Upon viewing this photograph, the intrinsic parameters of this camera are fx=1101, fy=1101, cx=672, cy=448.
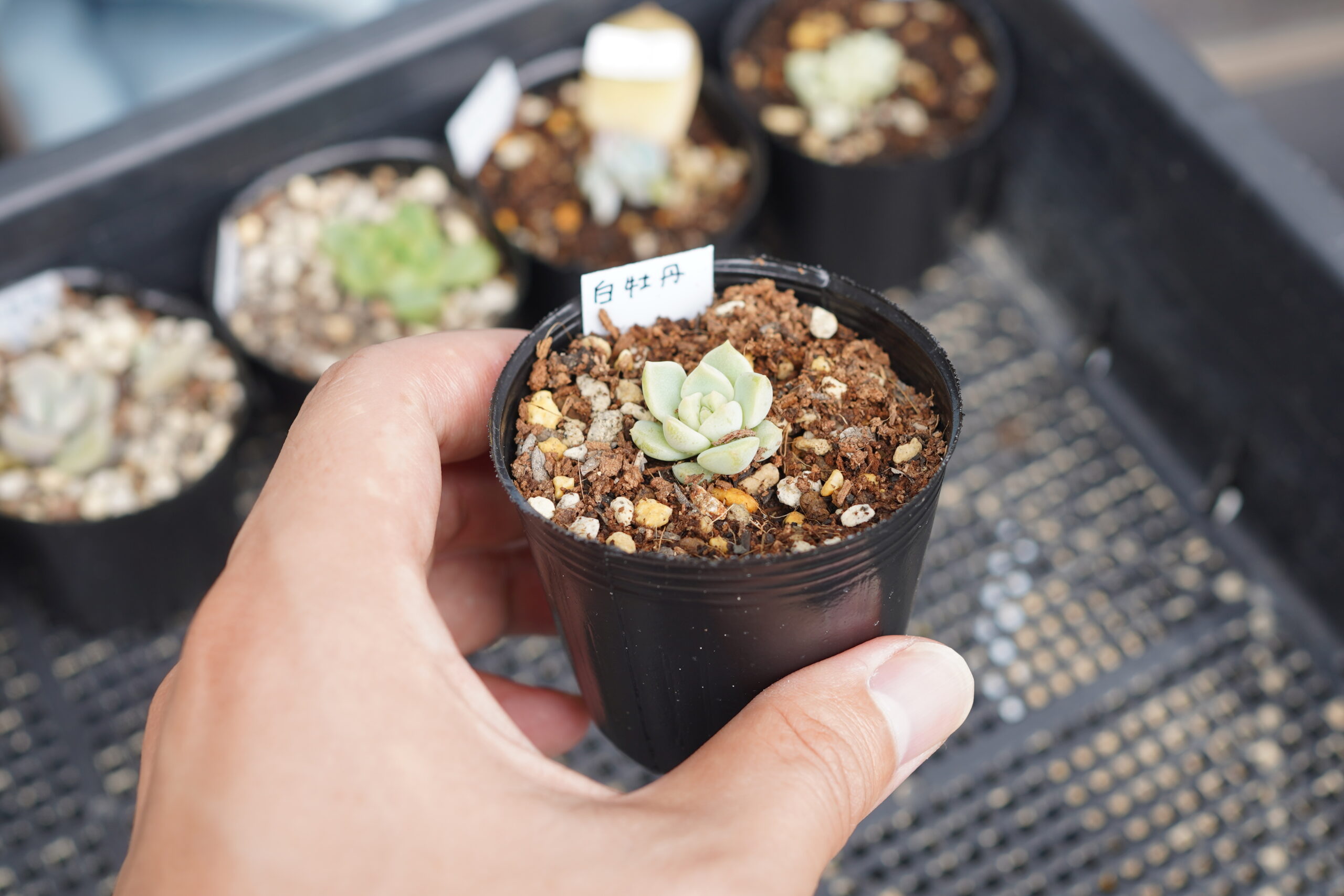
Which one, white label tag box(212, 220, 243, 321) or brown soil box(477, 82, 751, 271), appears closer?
white label tag box(212, 220, 243, 321)

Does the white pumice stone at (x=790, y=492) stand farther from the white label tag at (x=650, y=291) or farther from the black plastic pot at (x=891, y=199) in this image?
the black plastic pot at (x=891, y=199)

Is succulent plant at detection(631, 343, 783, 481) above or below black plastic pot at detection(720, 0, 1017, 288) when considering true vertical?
above

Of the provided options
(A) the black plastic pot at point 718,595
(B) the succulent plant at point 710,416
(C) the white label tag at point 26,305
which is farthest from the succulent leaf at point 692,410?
(C) the white label tag at point 26,305

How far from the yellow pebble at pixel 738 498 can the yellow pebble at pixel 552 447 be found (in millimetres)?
96

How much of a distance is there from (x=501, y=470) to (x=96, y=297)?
0.74m

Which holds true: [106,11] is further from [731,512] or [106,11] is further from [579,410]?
[731,512]

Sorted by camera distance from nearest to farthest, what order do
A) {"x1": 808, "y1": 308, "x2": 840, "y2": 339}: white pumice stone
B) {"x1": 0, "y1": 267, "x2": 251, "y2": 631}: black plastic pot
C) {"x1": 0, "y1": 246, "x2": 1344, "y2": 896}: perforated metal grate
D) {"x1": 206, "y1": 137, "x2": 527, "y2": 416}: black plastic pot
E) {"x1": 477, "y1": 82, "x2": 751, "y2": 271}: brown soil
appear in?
{"x1": 808, "y1": 308, "x2": 840, "y2": 339}: white pumice stone < {"x1": 0, "y1": 246, "x2": 1344, "y2": 896}: perforated metal grate < {"x1": 0, "y1": 267, "x2": 251, "y2": 631}: black plastic pot < {"x1": 206, "y1": 137, "x2": 527, "y2": 416}: black plastic pot < {"x1": 477, "y1": 82, "x2": 751, "y2": 271}: brown soil

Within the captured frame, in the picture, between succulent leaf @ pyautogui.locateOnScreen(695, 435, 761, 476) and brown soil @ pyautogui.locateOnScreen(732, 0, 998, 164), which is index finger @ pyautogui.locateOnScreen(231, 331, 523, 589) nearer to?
succulent leaf @ pyautogui.locateOnScreen(695, 435, 761, 476)

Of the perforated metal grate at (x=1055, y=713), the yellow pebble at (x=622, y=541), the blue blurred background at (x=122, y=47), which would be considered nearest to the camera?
the yellow pebble at (x=622, y=541)

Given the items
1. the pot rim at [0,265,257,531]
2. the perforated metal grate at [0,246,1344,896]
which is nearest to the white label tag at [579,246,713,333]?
the perforated metal grate at [0,246,1344,896]

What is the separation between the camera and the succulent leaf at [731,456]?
63 centimetres

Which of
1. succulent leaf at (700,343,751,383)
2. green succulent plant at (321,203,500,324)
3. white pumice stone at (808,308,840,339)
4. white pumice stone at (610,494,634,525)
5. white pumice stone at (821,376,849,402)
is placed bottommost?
green succulent plant at (321,203,500,324)

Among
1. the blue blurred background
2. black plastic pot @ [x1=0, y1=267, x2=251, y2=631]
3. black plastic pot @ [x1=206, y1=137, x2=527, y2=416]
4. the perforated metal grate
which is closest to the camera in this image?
the perforated metal grate

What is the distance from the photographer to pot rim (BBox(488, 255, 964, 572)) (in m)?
0.56
